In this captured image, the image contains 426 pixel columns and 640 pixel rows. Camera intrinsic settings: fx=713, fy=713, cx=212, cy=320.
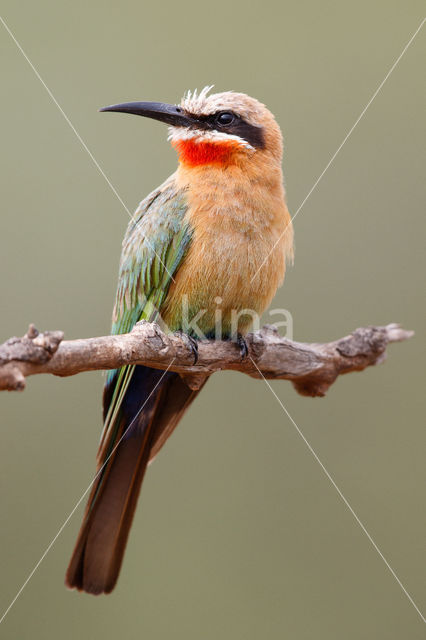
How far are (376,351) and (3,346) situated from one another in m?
1.50

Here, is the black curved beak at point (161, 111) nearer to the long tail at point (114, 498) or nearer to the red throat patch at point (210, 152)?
the red throat patch at point (210, 152)

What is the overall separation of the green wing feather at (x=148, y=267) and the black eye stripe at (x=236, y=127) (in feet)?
0.78

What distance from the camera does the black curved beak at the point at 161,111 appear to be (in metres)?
2.60

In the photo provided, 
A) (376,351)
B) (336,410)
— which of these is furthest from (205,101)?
(336,410)

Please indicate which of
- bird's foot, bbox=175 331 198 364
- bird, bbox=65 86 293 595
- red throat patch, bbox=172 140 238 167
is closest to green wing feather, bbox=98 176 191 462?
bird, bbox=65 86 293 595

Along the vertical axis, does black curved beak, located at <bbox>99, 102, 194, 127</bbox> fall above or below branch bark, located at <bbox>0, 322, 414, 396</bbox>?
above

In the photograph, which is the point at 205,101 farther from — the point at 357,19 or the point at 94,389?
the point at 357,19

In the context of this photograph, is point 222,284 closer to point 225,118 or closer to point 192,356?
point 192,356

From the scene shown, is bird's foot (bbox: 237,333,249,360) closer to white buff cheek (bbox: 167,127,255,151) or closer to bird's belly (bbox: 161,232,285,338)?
bird's belly (bbox: 161,232,285,338)

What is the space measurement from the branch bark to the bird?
9 centimetres

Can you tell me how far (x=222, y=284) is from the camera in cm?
239

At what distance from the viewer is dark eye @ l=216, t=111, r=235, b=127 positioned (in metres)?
2.58

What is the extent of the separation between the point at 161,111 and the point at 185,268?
0.63 metres

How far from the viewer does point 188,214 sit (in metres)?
2.43
